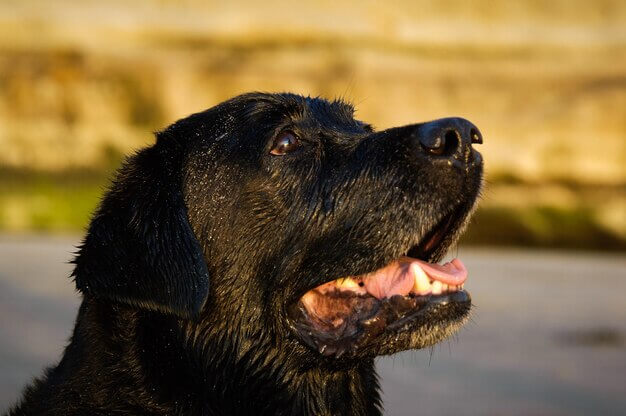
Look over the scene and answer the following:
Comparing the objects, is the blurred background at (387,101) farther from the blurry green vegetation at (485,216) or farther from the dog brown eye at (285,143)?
the dog brown eye at (285,143)

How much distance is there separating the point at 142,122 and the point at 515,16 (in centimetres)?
797

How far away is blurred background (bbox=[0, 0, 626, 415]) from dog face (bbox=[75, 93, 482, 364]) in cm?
526

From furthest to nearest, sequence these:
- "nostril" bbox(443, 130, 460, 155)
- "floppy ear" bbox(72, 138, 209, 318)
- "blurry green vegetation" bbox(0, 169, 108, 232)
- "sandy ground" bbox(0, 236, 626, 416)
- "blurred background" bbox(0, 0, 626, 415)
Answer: "blurry green vegetation" bbox(0, 169, 108, 232) → "blurred background" bbox(0, 0, 626, 415) → "sandy ground" bbox(0, 236, 626, 416) → "nostril" bbox(443, 130, 460, 155) → "floppy ear" bbox(72, 138, 209, 318)

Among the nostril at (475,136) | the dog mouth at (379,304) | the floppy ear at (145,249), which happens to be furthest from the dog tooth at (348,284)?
the nostril at (475,136)

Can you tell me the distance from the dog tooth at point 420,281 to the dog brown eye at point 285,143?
71cm

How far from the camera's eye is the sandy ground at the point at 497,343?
714cm

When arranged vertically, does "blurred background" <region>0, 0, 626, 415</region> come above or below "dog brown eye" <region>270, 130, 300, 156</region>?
above

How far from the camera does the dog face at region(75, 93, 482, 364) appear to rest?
399 cm

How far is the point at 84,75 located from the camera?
60.1 ft

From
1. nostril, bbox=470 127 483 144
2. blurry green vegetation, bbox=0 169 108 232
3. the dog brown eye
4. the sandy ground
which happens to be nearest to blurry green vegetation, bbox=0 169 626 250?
blurry green vegetation, bbox=0 169 108 232

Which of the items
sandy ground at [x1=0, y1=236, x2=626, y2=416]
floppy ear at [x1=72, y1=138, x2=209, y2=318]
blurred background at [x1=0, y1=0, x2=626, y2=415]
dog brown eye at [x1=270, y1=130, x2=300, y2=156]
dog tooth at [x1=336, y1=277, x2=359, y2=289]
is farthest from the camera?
blurred background at [x1=0, y1=0, x2=626, y2=415]

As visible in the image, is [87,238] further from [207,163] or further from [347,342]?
[347,342]

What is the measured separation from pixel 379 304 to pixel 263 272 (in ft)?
1.59

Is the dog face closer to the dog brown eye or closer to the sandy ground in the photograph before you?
the dog brown eye
